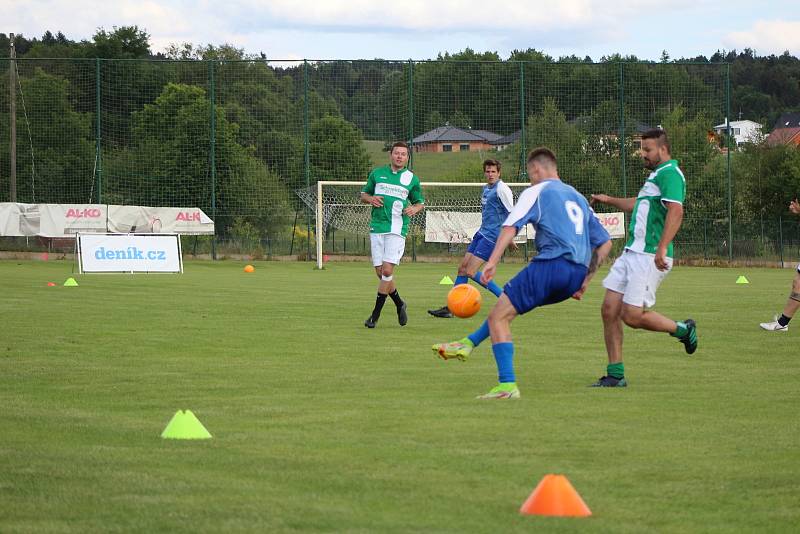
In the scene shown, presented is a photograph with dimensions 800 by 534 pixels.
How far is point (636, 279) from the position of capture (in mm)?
9805

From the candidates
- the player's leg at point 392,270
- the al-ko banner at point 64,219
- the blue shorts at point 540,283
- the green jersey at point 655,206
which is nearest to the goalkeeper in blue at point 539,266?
the blue shorts at point 540,283

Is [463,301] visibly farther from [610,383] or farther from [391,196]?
[391,196]

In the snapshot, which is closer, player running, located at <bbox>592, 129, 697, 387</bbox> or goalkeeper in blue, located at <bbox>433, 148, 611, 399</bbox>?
goalkeeper in blue, located at <bbox>433, 148, 611, 399</bbox>

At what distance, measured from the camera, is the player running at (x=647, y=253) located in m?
9.73

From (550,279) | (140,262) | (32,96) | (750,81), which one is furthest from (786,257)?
(750,81)

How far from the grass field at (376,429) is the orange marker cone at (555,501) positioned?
5 cm

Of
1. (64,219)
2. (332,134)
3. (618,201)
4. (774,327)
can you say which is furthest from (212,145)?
(618,201)

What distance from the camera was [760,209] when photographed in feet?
170

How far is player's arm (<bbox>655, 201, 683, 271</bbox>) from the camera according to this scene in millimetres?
9664

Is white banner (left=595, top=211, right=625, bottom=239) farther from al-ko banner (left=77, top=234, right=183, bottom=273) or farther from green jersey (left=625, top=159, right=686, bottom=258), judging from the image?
green jersey (left=625, top=159, right=686, bottom=258)

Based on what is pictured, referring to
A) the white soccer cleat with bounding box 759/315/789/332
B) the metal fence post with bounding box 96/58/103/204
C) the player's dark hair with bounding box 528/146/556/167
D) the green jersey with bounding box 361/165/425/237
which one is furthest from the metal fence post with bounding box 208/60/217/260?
the player's dark hair with bounding box 528/146/556/167

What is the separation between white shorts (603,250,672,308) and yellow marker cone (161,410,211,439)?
4.16m

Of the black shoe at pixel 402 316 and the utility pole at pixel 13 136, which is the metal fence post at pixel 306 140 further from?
the black shoe at pixel 402 316

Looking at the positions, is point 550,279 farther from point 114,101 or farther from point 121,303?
point 114,101
